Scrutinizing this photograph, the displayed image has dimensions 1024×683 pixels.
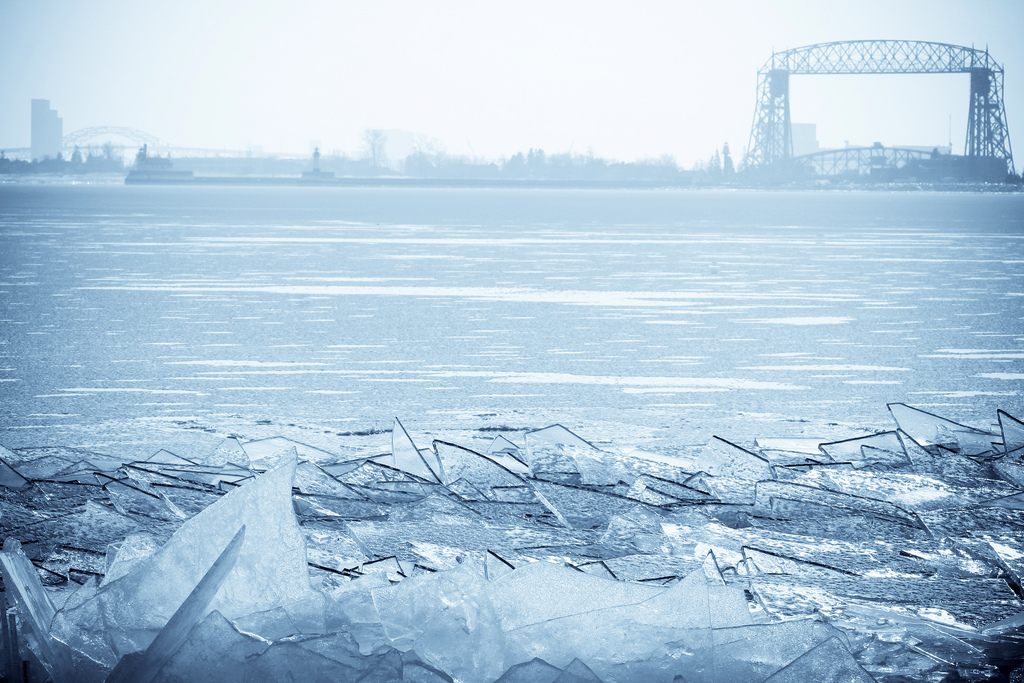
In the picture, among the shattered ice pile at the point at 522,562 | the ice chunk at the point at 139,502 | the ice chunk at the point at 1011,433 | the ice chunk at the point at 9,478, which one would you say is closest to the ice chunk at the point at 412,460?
the shattered ice pile at the point at 522,562

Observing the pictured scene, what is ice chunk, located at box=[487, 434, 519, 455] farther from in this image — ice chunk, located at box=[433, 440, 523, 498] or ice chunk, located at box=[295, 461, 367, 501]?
ice chunk, located at box=[295, 461, 367, 501]

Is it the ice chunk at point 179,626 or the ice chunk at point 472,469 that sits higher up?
the ice chunk at point 179,626

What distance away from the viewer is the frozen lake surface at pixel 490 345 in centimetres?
652

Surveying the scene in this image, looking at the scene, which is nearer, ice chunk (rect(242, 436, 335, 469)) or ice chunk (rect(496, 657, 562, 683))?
ice chunk (rect(496, 657, 562, 683))

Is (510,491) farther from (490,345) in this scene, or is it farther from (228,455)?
(490,345)

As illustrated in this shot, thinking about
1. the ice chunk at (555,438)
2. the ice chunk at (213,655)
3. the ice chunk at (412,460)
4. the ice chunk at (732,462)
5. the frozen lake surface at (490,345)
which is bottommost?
the frozen lake surface at (490,345)

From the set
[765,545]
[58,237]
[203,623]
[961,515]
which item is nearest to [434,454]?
[765,545]

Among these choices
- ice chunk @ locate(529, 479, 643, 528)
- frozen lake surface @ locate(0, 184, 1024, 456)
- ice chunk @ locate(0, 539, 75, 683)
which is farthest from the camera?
frozen lake surface @ locate(0, 184, 1024, 456)

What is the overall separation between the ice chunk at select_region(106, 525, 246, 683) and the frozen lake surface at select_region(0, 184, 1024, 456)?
2752 mm

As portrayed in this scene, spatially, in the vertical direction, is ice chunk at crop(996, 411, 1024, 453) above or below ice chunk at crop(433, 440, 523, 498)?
below

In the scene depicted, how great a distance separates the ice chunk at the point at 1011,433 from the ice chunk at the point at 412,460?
2553 millimetres

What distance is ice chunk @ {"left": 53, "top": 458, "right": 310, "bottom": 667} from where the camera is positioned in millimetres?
2852

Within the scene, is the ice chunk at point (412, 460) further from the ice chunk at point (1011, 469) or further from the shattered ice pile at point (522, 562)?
the ice chunk at point (1011, 469)

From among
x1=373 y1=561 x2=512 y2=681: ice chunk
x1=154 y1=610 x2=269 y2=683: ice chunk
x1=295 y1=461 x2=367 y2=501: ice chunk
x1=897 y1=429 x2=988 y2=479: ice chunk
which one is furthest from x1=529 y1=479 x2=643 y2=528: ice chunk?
x1=154 y1=610 x2=269 y2=683: ice chunk
